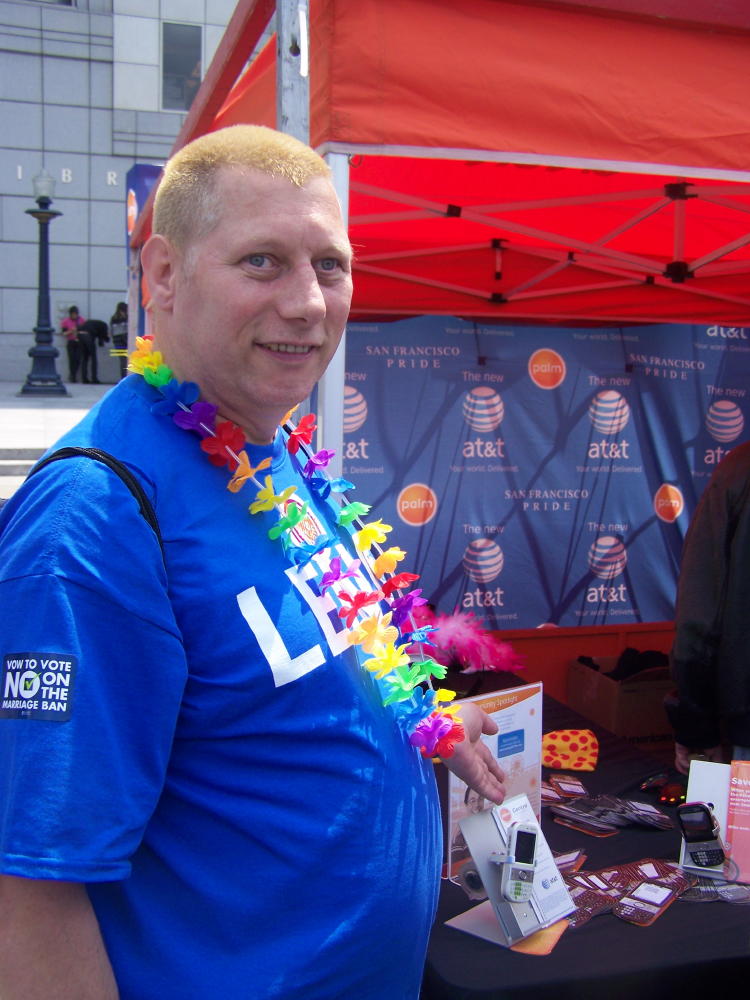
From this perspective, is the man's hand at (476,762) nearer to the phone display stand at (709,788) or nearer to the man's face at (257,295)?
the man's face at (257,295)

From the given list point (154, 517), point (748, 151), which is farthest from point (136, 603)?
point (748, 151)

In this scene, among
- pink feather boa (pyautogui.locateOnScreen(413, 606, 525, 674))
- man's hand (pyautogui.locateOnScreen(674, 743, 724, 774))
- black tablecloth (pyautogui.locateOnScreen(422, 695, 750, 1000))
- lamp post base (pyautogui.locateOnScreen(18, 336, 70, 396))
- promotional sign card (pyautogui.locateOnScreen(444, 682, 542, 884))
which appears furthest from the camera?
lamp post base (pyautogui.locateOnScreen(18, 336, 70, 396))

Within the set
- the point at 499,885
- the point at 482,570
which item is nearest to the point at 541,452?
the point at 482,570

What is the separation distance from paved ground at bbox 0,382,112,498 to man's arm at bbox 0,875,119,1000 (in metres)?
6.64

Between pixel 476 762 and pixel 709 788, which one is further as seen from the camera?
pixel 709 788

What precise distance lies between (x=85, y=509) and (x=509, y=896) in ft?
4.04

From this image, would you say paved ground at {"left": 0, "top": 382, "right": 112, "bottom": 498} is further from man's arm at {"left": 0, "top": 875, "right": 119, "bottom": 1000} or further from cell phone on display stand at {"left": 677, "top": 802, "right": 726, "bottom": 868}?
man's arm at {"left": 0, "top": 875, "right": 119, "bottom": 1000}

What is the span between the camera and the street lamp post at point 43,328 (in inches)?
583

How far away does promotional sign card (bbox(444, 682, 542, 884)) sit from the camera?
191 cm

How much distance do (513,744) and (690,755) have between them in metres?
1.17

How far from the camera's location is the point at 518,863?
5.52 ft

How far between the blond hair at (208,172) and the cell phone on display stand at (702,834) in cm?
165

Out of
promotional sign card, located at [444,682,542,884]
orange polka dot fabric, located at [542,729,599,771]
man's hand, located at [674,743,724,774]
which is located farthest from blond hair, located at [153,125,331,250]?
man's hand, located at [674,743,724,774]

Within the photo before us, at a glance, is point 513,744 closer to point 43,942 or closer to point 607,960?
point 607,960
